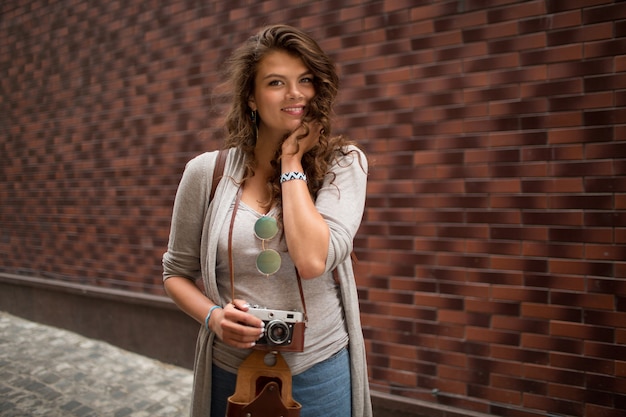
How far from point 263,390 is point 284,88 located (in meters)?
0.94

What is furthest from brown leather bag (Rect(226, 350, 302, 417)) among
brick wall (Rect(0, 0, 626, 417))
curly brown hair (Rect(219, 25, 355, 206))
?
brick wall (Rect(0, 0, 626, 417))

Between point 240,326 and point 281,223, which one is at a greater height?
point 281,223

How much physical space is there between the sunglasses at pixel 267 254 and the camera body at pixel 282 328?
0.40 ft

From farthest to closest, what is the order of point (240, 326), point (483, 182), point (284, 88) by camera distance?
point (483, 182), point (284, 88), point (240, 326)

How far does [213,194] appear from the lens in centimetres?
165

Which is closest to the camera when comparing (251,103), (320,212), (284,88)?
(320,212)

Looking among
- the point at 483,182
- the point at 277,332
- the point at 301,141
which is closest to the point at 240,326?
the point at 277,332

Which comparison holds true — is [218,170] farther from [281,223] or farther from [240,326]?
[240,326]

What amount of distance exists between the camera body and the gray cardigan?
9.9 inches

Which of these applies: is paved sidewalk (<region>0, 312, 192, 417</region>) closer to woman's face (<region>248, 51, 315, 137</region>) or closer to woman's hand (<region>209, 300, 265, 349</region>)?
woman's hand (<region>209, 300, 265, 349</region>)

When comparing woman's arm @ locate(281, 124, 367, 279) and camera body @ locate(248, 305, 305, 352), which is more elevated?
woman's arm @ locate(281, 124, 367, 279)

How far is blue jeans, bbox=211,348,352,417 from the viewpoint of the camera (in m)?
1.56

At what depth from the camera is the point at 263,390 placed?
1438 mm

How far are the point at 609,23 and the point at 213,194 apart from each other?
7.20ft
